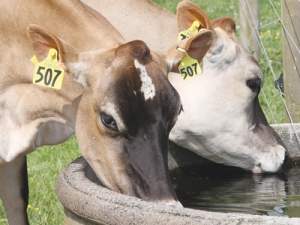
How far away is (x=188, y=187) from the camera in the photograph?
4.18 metres

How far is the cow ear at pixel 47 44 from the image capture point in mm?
→ 3338

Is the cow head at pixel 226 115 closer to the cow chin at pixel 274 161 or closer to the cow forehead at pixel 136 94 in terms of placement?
the cow chin at pixel 274 161

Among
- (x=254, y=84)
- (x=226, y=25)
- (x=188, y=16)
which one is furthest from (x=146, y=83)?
(x=226, y=25)

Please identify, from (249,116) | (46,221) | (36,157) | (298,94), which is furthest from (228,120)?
(36,157)

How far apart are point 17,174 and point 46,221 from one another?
32cm

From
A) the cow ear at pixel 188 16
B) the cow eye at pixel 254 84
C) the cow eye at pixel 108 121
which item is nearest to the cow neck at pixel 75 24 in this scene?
the cow eye at pixel 108 121

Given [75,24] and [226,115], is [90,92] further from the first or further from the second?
[226,115]

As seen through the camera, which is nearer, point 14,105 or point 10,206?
point 14,105

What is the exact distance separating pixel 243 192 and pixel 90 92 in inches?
44.3

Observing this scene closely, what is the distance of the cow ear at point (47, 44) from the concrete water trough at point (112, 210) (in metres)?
0.49

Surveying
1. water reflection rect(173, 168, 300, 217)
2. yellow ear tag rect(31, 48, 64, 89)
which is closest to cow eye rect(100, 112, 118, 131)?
yellow ear tag rect(31, 48, 64, 89)

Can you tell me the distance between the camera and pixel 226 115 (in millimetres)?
4535

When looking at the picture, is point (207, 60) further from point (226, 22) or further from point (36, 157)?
point (36, 157)

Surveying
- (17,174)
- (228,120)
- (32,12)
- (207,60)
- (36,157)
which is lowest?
(36,157)
